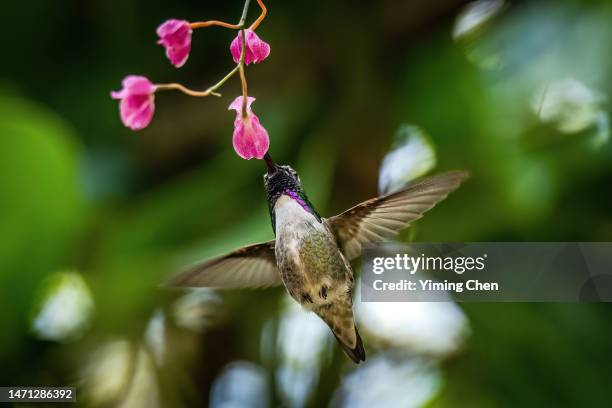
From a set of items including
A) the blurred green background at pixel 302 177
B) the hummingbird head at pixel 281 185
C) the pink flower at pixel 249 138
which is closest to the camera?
the pink flower at pixel 249 138

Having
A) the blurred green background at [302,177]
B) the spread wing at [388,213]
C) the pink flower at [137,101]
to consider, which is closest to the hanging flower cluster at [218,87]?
the pink flower at [137,101]

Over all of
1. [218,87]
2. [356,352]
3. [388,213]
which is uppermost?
[218,87]

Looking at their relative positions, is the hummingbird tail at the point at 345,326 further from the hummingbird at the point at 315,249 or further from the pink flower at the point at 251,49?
the pink flower at the point at 251,49

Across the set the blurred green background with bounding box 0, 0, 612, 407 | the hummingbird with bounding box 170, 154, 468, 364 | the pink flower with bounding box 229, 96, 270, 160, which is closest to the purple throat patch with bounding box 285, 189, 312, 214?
the hummingbird with bounding box 170, 154, 468, 364

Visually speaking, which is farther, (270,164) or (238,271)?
(238,271)

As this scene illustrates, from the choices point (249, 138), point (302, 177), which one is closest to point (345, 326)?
point (249, 138)

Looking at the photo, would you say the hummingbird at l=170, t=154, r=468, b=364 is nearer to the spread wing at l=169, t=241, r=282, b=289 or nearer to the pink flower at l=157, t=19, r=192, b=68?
the spread wing at l=169, t=241, r=282, b=289

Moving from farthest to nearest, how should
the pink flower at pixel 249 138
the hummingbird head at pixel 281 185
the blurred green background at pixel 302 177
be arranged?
the blurred green background at pixel 302 177 → the hummingbird head at pixel 281 185 → the pink flower at pixel 249 138

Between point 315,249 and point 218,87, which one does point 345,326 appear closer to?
point 315,249
